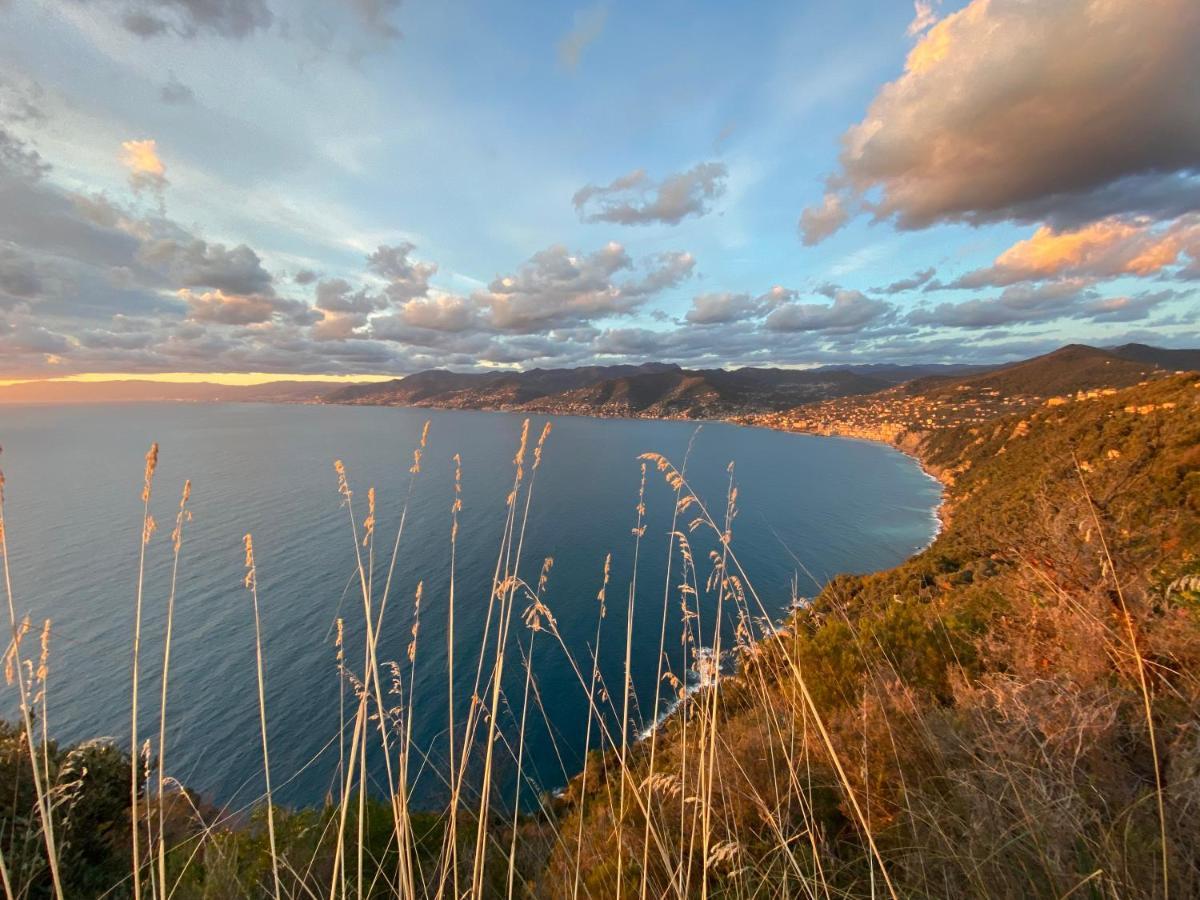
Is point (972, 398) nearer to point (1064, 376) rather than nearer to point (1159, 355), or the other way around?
point (1064, 376)

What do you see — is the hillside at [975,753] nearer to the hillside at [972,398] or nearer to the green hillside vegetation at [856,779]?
the green hillside vegetation at [856,779]

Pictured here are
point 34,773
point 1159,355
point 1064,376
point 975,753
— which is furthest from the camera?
point 1159,355

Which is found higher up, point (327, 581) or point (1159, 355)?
point (1159, 355)

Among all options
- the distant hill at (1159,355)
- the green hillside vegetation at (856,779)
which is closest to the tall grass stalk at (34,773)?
the green hillside vegetation at (856,779)

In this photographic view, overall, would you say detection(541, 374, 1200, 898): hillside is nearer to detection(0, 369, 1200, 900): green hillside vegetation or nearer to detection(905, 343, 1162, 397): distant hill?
detection(0, 369, 1200, 900): green hillside vegetation

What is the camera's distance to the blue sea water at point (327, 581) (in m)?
21.9

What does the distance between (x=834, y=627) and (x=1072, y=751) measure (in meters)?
6.23

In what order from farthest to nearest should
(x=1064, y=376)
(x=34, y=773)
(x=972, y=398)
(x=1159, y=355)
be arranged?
(x=1159, y=355) < (x=972, y=398) < (x=1064, y=376) < (x=34, y=773)

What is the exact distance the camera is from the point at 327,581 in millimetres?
31625

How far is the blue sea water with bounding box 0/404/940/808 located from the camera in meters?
21.9

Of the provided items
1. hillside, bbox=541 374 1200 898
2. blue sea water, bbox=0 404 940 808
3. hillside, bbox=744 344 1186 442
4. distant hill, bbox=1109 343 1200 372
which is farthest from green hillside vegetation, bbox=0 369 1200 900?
distant hill, bbox=1109 343 1200 372

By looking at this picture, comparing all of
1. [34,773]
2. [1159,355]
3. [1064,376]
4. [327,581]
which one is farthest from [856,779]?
[1159,355]

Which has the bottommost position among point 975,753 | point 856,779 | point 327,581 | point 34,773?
point 327,581

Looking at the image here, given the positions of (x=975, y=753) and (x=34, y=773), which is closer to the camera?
(x=34, y=773)
